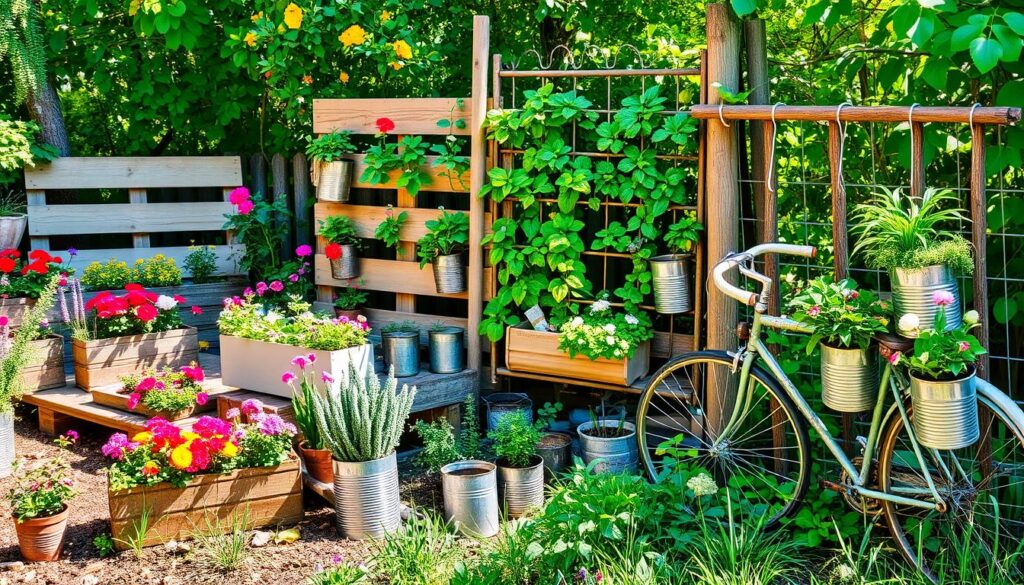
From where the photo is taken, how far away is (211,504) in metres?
4.19

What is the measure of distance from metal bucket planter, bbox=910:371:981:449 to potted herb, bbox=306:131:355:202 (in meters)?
3.43

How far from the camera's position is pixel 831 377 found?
378 centimetres

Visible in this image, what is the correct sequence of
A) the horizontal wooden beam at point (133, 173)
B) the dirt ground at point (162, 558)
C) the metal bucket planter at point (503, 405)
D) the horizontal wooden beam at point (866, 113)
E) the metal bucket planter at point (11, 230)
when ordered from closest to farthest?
the horizontal wooden beam at point (866, 113) < the dirt ground at point (162, 558) < the metal bucket planter at point (503, 405) < the metal bucket planter at point (11, 230) < the horizontal wooden beam at point (133, 173)

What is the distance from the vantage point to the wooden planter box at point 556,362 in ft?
16.1

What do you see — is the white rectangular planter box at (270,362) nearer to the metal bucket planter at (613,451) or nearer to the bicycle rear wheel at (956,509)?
the metal bucket planter at (613,451)

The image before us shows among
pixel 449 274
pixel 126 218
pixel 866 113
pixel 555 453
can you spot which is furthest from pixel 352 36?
pixel 866 113

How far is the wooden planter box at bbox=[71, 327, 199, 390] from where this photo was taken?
5.48 metres

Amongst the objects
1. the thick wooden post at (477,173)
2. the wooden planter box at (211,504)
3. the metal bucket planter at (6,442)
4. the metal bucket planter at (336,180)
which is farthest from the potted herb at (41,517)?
the metal bucket planter at (336,180)

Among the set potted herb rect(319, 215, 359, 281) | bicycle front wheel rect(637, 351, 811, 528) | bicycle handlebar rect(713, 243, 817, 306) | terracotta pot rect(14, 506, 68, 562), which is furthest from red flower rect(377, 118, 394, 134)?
terracotta pot rect(14, 506, 68, 562)

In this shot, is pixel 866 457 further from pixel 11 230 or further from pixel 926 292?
pixel 11 230

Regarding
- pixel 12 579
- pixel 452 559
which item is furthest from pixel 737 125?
pixel 12 579

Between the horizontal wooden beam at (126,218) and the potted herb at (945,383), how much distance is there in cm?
498

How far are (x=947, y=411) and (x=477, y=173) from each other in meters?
2.73

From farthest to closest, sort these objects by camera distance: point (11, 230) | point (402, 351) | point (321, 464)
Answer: point (11, 230) < point (402, 351) < point (321, 464)
